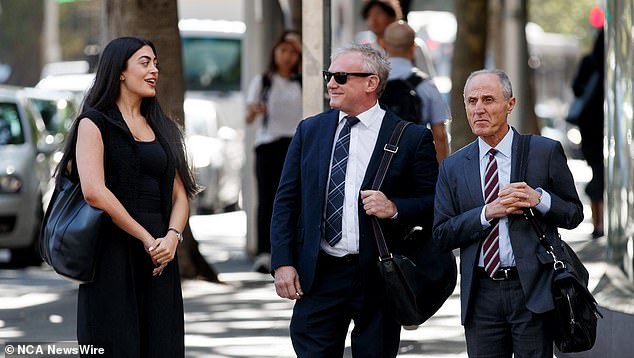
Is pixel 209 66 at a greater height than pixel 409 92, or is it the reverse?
pixel 409 92

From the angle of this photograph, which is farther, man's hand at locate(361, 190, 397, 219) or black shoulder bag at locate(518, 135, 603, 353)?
man's hand at locate(361, 190, 397, 219)

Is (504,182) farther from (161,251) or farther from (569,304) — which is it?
(161,251)

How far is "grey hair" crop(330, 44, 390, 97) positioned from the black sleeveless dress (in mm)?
862

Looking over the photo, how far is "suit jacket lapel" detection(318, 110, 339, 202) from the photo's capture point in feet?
21.1

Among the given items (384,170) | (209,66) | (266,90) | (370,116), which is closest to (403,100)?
(370,116)

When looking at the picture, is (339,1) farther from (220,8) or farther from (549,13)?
(549,13)

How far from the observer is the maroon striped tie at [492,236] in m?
6.07

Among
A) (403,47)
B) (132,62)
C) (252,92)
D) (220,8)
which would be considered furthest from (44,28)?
(132,62)

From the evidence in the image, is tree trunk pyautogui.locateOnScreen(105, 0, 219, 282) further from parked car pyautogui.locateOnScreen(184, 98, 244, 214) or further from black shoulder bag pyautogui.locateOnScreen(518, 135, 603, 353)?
parked car pyautogui.locateOnScreen(184, 98, 244, 214)

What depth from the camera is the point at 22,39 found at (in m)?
46.2

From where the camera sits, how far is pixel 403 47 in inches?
390

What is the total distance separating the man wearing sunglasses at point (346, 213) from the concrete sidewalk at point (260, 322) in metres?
2.16

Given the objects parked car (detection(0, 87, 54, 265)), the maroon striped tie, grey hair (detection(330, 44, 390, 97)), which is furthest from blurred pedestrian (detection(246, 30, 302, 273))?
the maroon striped tie

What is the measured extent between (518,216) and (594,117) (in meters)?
10.0
